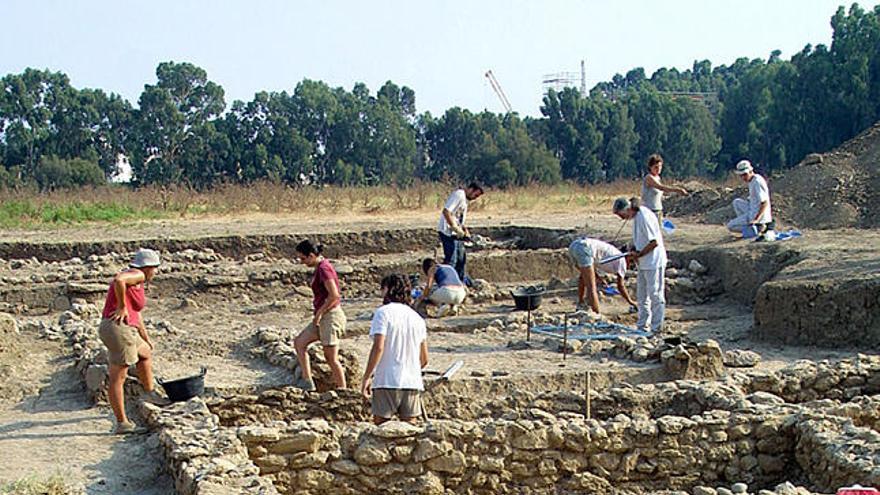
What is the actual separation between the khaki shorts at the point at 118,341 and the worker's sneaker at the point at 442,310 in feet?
18.8

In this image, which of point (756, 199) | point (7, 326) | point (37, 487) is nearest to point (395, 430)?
point (37, 487)

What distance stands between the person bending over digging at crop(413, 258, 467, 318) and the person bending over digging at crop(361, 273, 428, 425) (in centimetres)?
517

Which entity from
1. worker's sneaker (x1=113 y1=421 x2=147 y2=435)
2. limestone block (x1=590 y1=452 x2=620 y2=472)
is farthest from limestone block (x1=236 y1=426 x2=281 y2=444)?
limestone block (x1=590 y1=452 x2=620 y2=472)

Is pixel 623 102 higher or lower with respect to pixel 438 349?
higher

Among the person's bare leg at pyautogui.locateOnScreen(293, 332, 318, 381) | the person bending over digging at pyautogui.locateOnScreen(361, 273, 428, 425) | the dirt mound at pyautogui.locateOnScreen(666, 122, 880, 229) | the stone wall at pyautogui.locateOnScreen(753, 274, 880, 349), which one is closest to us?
the person bending over digging at pyautogui.locateOnScreen(361, 273, 428, 425)

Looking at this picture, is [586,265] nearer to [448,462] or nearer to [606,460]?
[606,460]

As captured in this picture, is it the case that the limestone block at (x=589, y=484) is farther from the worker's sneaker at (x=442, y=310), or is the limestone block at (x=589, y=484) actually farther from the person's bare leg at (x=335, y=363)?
the worker's sneaker at (x=442, y=310)

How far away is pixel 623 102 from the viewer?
55.8 m

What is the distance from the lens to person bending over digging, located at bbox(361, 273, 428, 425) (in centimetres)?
694

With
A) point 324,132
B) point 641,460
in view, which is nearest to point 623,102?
point 324,132

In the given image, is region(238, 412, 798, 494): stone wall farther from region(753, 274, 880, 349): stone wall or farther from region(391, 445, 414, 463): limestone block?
region(753, 274, 880, 349): stone wall

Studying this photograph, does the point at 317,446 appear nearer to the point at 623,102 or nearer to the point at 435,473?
the point at 435,473

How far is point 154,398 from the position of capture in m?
8.16

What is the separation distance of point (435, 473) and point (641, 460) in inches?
53.1
